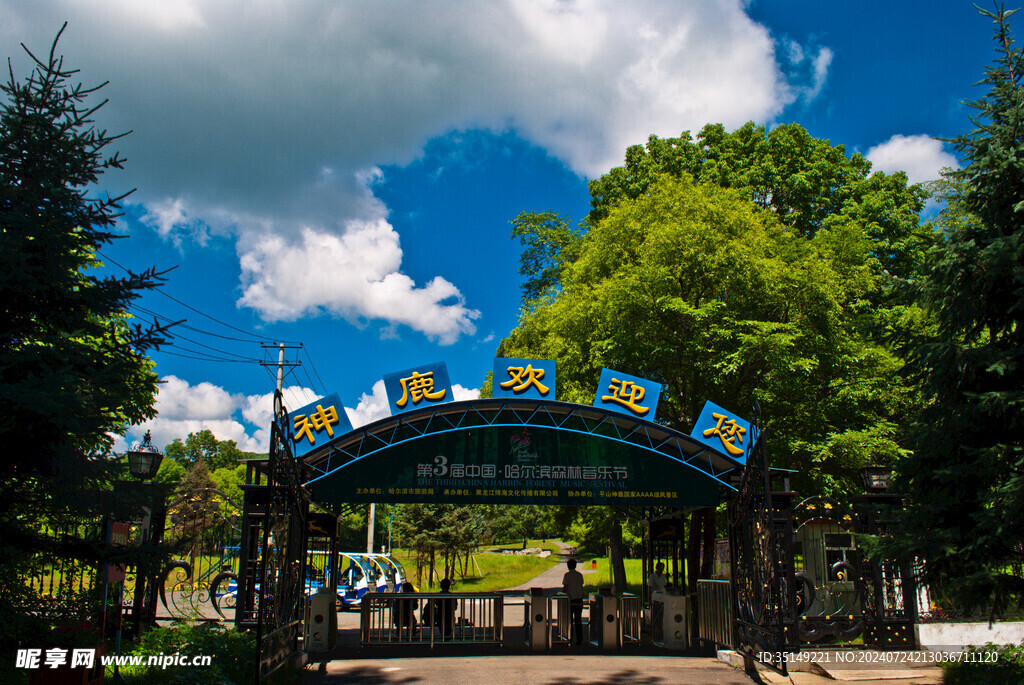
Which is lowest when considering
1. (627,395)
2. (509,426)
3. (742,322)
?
(509,426)

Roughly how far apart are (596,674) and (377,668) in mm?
3525

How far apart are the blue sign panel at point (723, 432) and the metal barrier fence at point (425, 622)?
4.95 meters

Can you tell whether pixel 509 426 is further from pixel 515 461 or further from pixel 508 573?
pixel 508 573

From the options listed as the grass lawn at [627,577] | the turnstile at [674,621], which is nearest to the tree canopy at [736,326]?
the turnstile at [674,621]

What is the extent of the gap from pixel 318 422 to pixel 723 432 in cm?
753

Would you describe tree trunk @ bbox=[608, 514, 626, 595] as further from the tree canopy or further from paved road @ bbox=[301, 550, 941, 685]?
paved road @ bbox=[301, 550, 941, 685]

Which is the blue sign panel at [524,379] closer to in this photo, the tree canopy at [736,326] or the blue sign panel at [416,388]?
the blue sign panel at [416,388]

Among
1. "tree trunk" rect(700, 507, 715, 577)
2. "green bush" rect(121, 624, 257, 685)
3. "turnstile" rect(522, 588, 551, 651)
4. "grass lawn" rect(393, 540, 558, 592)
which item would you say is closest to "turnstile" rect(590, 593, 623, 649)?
"turnstile" rect(522, 588, 551, 651)

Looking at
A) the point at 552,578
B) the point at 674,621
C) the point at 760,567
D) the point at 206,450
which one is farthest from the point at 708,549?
the point at 206,450

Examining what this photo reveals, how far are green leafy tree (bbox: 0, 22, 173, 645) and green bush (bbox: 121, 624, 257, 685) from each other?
1.80 metres

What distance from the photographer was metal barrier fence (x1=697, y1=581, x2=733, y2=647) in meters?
12.6

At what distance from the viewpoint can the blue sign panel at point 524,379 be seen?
13.4 meters

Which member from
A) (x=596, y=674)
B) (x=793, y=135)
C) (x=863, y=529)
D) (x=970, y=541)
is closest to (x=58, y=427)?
(x=596, y=674)

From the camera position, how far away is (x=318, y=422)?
42.3ft
